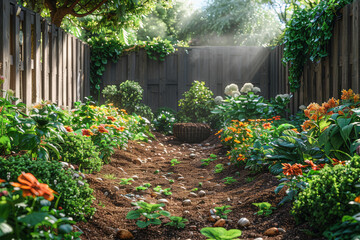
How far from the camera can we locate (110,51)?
10.1 m

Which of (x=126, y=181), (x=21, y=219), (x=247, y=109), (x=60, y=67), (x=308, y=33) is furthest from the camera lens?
(x=60, y=67)

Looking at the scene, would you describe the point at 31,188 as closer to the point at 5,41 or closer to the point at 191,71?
the point at 5,41

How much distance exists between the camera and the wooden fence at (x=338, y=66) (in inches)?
194

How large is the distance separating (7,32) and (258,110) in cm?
418

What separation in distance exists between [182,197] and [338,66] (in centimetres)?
329

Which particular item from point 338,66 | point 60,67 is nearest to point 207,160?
point 338,66

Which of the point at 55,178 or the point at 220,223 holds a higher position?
the point at 55,178

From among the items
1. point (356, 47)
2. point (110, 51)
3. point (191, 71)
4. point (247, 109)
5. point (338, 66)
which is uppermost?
point (110, 51)

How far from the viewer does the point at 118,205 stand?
3.25 meters

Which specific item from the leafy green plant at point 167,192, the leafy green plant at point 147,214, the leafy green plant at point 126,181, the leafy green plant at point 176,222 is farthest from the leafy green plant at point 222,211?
the leafy green plant at point 126,181

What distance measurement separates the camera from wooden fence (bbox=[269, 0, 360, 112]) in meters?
4.93

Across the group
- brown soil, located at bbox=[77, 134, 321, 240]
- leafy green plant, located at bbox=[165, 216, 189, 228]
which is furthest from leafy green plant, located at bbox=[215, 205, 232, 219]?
leafy green plant, located at bbox=[165, 216, 189, 228]

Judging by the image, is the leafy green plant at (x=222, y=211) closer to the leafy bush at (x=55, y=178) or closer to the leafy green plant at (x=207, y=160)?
the leafy bush at (x=55, y=178)

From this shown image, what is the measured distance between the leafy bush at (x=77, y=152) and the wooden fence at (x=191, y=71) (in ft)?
21.4
